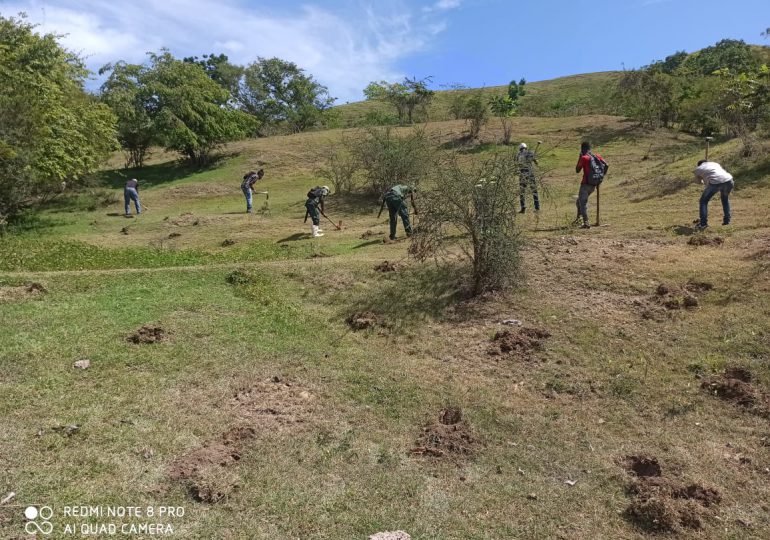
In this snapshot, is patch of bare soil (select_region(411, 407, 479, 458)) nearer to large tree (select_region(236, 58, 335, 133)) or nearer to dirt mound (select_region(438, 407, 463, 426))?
dirt mound (select_region(438, 407, 463, 426))

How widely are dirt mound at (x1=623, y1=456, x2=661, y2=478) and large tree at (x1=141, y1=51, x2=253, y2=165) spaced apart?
27.7 metres

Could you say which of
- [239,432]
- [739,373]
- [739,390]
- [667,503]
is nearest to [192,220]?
[239,432]

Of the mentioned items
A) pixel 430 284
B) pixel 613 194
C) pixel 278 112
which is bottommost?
pixel 430 284

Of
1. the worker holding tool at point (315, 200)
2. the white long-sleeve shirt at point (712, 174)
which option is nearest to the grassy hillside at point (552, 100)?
the worker holding tool at point (315, 200)

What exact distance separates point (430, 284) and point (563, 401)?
3.68 m

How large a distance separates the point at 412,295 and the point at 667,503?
5.33 meters

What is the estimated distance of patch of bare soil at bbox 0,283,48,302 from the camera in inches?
364

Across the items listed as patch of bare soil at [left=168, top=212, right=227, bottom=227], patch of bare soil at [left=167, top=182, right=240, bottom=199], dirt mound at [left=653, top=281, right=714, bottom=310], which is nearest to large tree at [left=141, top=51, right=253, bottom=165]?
patch of bare soil at [left=167, top=182, right=240, bottom=199]

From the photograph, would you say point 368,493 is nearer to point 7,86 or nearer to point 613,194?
point 613,194

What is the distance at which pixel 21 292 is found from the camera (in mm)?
9523

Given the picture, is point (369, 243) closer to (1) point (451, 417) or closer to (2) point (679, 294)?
(2) point (679, 294)

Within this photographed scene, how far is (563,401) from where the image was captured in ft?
20.2

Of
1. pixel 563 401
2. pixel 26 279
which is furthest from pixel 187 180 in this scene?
pixel 563 401

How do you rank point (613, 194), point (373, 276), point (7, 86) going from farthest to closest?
point (7, 86)
point (613, 194)
point (373, 276)
